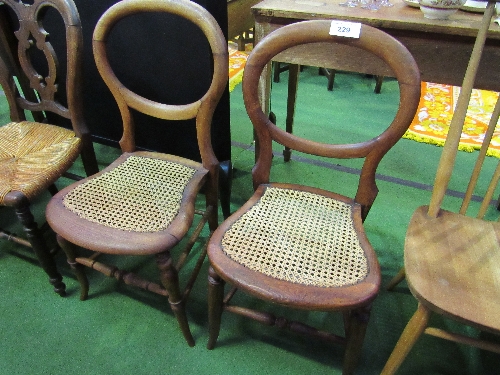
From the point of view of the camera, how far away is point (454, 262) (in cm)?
81

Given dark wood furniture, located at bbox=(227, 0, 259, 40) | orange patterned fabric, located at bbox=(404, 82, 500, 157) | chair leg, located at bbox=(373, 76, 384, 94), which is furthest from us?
chair leg, located at bbox=(373, 76, 384, 94)

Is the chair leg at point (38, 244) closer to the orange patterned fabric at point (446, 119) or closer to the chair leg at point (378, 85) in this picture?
the orange patterned fabric at point (446, 119)

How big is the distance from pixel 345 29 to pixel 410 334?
71cm

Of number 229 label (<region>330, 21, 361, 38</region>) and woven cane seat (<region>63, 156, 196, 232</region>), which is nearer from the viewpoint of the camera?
number 229 label (<region>330, 21, 361, 38</region>)

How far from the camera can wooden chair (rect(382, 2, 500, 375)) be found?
28.3 inches

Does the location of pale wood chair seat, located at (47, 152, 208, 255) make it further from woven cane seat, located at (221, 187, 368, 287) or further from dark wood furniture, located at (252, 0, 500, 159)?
dark wood furniture, located at (252, 0, 500, 159)

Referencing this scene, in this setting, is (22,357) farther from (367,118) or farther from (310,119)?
(367,118)

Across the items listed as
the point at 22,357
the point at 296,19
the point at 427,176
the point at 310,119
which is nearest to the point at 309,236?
the point at 296,19

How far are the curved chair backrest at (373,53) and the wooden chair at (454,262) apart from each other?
11 cm

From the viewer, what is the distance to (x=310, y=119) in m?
2.44

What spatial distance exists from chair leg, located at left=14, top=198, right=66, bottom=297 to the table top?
0.94m

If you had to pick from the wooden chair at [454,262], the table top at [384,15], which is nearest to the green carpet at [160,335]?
→ the wooden chair at [454,262]

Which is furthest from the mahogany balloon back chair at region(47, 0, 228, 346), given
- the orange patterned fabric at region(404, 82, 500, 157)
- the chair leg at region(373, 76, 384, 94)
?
the chair leg at region(373, 76, 384, 94)

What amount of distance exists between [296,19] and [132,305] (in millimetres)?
1088
